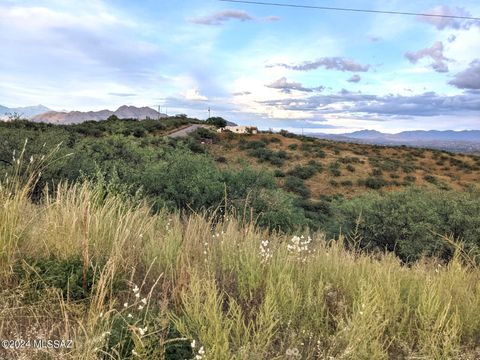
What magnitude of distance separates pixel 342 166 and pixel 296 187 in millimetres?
11082

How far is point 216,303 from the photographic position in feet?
9.70

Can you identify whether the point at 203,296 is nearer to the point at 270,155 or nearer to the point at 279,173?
the point at 279,173

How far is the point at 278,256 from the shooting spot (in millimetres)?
4352

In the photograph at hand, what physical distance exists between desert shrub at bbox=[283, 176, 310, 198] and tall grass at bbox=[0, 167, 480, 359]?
23.9 m

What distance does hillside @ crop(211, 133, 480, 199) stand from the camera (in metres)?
33.2

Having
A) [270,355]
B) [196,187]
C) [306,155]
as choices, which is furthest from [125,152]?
[306,155]

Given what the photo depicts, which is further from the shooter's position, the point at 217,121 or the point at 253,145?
the point at 217,121

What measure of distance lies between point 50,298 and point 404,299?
121 inches

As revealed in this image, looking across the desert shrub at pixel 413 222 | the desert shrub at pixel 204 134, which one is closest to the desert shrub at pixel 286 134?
the desert shrub at pixel 204 134

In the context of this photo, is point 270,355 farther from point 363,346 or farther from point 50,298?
point 50,298

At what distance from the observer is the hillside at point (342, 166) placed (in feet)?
109

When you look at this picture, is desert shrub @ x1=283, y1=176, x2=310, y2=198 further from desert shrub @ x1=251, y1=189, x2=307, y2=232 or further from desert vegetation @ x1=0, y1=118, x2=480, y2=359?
desert vegetation @ x1=0, y1=118, x2=480, y2=359

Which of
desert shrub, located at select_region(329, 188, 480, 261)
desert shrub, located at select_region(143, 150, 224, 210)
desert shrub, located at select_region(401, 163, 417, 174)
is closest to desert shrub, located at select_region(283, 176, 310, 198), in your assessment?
desert shrub, located at select_region(401, 163, 417, 174)

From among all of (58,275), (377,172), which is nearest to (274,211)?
(58,275)
